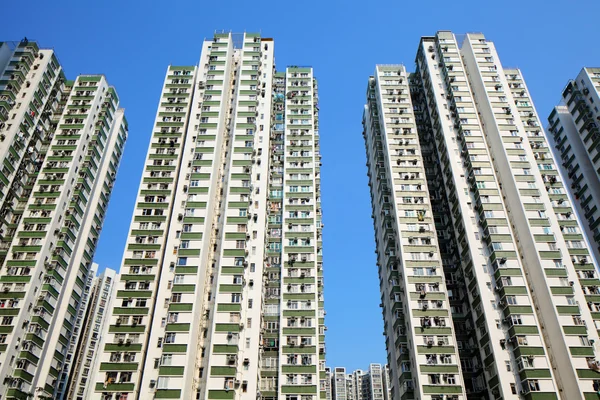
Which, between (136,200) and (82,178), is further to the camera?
(82,178)

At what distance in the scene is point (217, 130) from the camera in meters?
53.7

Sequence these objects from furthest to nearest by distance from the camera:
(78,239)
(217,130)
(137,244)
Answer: (78,239)
(217,130)
(137,244)

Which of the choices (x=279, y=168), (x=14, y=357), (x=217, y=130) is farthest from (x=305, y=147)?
(x=14, y=357)

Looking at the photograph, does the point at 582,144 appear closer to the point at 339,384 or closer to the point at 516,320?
the point at 516,320

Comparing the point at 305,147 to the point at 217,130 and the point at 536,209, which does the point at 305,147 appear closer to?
the point at 217,130

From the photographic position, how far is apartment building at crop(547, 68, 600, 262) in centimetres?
5925

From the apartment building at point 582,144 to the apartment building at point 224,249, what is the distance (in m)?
29.8

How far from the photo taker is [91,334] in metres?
80.8

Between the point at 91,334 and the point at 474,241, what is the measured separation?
195 ft

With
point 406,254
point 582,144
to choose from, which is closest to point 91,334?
point 406,254

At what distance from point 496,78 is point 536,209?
1754 cm

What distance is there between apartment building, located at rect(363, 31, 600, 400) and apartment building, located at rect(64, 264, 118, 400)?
138 ft

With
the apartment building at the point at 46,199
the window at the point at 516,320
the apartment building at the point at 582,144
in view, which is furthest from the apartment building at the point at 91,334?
the apartment building at the point at 582,144

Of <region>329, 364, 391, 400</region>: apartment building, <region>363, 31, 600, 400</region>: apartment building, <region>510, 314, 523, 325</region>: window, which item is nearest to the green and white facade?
<region>363, 31, 600, 400</region>: apartment building
